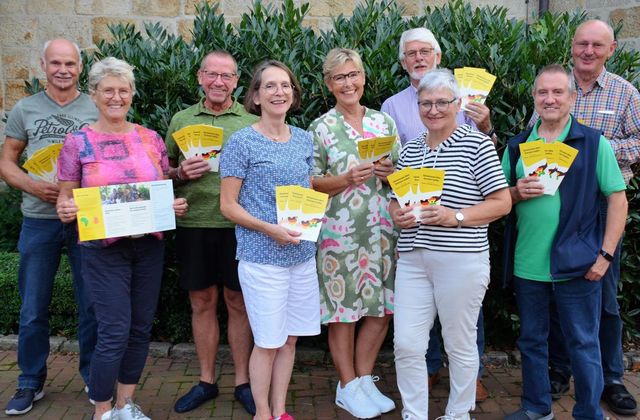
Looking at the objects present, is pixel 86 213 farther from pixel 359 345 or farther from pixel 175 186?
pixel 359 345

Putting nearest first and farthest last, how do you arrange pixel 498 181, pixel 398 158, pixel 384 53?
pixel 498 181 < pixel 398 158 < pixel 384 53

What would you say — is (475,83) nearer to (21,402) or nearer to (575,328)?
(575,328)

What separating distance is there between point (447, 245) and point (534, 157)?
0.74m

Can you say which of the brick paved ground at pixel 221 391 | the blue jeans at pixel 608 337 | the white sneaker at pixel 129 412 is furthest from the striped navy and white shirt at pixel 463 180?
the white sneaker at pixel 129 412

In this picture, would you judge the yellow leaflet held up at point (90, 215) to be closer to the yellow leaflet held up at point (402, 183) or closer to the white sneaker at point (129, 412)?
the white sneaker at point (129, 412)

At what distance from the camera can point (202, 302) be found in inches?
167

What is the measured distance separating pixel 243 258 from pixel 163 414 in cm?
138

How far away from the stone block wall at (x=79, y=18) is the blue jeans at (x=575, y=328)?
16.2 ft

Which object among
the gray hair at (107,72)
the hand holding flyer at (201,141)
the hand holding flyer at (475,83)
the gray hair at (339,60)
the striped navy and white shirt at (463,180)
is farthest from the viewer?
the hand holding flyer at (475,83)

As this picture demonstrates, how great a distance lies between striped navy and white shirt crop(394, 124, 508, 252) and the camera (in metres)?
3.32

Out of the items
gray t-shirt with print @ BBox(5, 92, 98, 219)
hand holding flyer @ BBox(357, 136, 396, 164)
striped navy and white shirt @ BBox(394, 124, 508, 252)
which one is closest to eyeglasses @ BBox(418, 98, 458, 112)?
striped navy and white shirt @ BBox(394, 124, 508, 252)

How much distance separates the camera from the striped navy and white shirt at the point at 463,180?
3.32 metres

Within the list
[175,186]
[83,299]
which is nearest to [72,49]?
[175,186]

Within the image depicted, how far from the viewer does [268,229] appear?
11.3 feet
